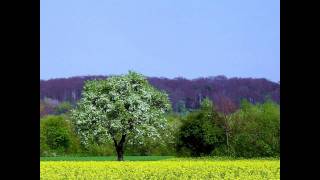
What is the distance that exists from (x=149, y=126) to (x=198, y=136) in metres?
4.08

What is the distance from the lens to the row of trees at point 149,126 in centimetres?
1792

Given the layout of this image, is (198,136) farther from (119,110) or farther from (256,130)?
(119,110)

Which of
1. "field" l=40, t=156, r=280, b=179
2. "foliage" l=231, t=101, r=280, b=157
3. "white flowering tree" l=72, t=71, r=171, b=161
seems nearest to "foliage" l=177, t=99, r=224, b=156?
"foliage" l=231, t=101, r=280, b=157

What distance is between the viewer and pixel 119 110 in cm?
2191

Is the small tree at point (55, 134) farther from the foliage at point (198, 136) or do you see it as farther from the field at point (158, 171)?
the field at point (158, 171)

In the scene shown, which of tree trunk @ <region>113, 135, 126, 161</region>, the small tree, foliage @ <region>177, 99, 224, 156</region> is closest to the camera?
foliage @ <region>177, 99, 224, 156</region>

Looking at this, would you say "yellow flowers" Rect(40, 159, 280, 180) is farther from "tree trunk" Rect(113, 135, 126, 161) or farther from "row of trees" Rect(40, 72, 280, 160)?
"tree trunk" Rect(113, 135, 126, 161)

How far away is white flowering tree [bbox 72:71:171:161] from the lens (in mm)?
21406

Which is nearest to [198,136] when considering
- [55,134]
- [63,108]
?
[55,134]
